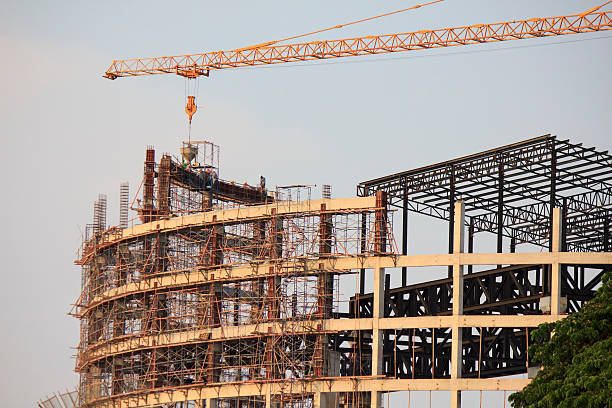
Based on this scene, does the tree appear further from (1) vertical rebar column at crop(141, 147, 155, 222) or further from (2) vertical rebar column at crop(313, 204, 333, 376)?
(1) vertical rebar column at crop(141, 147, 155, 222)

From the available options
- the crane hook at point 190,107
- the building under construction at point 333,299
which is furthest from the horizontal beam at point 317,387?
the crane hook at point 190,107

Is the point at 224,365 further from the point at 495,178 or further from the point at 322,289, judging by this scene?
the point at 495,178

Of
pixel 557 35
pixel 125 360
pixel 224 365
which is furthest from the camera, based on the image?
pixel 557 35

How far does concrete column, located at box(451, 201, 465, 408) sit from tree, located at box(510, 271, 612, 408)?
2033cm

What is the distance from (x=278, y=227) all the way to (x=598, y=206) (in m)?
23.6

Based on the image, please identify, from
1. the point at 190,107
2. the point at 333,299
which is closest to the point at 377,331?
the point at 333,299

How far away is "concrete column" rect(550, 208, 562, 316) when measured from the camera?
77.9 metres

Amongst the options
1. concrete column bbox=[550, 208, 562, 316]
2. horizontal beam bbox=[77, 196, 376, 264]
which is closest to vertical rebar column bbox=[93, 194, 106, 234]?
horizontal beam bbox=[77, 196, 376, 264]

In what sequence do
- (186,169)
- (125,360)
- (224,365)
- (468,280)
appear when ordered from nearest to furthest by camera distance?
1. (468,280)
2. (224,365)
3. (125,360)
4. (186,169)

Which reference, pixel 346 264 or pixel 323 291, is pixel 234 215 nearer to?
pixel 323 291

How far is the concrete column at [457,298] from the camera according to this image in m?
78.4

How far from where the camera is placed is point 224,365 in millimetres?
87812

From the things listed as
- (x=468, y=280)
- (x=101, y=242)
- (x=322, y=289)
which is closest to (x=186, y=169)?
(x=101, y=242)

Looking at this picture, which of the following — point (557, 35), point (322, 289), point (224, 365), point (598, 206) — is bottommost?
point (224, 365)
